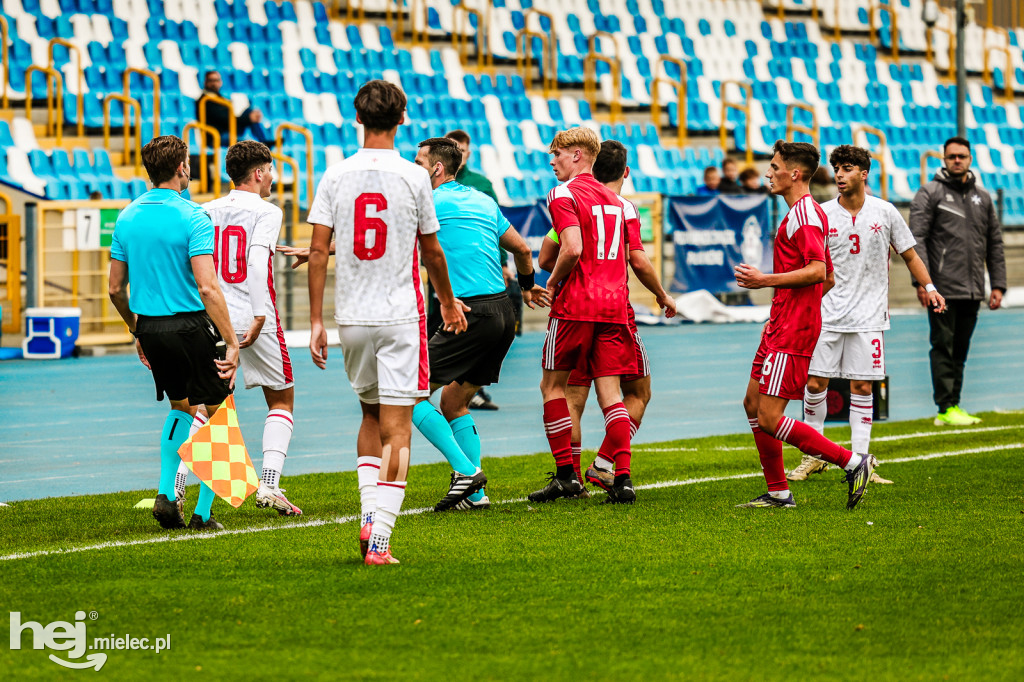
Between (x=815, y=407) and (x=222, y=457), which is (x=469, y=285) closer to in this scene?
(x=222, y=457)

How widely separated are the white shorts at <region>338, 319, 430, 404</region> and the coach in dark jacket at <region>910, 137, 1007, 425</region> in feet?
20.2

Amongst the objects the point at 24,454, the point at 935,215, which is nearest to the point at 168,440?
the point at 24,454

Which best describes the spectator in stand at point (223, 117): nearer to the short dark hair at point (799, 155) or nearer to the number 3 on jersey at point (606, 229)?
the number 3 on jersey at point (606, 229)

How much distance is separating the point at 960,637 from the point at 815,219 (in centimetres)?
288

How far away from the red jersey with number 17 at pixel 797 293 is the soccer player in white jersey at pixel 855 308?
52.0 inches

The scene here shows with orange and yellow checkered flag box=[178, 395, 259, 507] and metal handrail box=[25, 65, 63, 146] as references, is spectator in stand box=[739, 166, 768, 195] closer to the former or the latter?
metal handrail box=[25, 65, 63, 146]

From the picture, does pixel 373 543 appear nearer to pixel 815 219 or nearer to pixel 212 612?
pixel 212 612

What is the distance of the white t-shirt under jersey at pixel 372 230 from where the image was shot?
5602 mm

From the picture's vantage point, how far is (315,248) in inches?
218

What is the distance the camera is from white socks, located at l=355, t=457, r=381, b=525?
5797 millimetres

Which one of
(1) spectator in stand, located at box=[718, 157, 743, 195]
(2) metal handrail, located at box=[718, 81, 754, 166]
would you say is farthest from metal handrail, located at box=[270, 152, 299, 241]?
(2) metal handrail, located at box=[718, 81, 754, 166]

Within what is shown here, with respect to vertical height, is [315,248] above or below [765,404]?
above

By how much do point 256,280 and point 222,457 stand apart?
0.94 metres

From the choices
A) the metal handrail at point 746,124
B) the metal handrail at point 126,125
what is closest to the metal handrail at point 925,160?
the metal handrail at point 746,124
